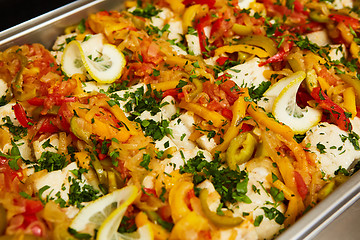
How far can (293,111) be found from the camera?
11.2 ft

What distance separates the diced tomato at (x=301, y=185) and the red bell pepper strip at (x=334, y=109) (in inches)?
29.9

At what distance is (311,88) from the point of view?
3547 millimetres

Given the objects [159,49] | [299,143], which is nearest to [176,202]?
[299,143]

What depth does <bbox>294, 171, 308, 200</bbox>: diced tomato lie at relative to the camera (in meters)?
2.92

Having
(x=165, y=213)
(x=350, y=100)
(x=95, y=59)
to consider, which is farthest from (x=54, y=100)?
(x=350, y=100)

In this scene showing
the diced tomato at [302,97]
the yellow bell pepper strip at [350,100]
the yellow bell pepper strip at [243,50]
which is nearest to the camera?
the yellow bell pepper strip at [350,100]

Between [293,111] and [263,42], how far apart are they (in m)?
0.90

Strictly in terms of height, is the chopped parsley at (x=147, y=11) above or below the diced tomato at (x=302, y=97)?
above

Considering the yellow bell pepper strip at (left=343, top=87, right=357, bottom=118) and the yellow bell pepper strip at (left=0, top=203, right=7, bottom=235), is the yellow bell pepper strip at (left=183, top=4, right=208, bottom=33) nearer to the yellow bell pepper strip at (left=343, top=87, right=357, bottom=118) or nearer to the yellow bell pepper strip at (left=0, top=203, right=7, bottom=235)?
the yellow bell pepper strip at (left=343, top=87, right=357, bottom=118)

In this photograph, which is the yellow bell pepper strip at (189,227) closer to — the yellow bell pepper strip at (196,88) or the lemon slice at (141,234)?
the lemon slice at (141,234)

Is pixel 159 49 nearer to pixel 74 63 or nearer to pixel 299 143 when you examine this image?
pixel 74 63

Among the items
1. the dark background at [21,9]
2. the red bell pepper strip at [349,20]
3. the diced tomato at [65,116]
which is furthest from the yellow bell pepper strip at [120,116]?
the red bell pepper strip at [349,20]

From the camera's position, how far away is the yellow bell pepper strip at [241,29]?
4.11 metres

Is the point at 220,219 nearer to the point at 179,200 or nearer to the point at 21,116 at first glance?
the point at 179,200
